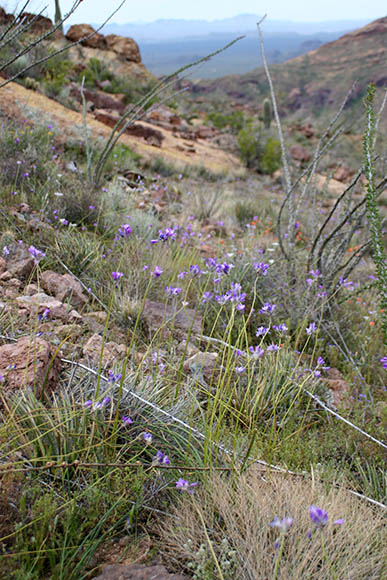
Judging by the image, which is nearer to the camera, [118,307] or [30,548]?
[30,548]

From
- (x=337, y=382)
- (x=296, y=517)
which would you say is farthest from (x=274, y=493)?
(x=337, y=382)

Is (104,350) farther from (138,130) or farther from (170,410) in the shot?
(138,130)

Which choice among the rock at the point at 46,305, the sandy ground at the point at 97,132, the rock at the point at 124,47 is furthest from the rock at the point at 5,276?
the rock at the point at 124,47

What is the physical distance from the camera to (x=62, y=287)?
283cm

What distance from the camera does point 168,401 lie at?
6.51 feet

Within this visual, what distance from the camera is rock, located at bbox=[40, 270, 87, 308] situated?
111 inches

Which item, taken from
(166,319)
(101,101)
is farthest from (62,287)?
(101,101)

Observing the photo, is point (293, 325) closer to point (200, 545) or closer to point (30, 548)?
point (200, 545)

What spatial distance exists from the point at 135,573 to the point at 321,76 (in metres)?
65.8

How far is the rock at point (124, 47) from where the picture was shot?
20.9 m

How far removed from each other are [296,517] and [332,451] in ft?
2.62

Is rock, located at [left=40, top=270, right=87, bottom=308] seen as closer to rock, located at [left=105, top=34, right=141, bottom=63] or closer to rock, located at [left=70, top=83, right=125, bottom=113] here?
rock, located at [left=70, top=83, right=125, bottom=113]

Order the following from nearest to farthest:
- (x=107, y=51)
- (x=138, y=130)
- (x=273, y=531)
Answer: (x=273, y=531)
(x=138, y=130)
(x=107, y=51)

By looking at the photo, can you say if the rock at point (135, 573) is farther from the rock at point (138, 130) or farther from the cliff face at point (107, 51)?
the cliff face at point (107, 51)
